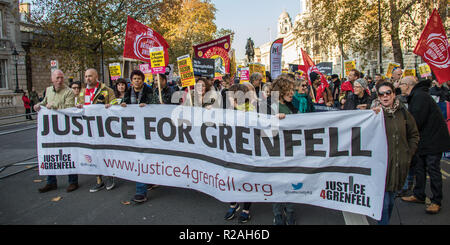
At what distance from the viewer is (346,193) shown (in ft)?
12.3

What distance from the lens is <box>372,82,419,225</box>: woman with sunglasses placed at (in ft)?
11.3

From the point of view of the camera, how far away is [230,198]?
417 cm

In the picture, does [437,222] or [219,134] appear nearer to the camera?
[437,222]

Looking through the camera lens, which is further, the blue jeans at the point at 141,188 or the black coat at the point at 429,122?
the blue jeans at the point at 141,188

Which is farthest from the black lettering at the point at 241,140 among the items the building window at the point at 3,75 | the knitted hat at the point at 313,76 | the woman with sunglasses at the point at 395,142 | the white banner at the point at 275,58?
the building window at the point at 3,75

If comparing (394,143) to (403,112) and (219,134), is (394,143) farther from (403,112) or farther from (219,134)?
(219,134)

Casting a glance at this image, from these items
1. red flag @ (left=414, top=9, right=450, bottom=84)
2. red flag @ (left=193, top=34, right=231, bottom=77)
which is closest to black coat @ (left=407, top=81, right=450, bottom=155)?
red flag @ (left=414, top=9, right=450, bottom=84)

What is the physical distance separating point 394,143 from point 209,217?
2.34m

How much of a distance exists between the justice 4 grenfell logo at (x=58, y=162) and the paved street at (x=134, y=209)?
1.41 ft

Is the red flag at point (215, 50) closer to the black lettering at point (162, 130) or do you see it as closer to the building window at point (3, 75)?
the black lettering at point (162, 130)

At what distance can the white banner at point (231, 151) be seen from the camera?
3.74 metres

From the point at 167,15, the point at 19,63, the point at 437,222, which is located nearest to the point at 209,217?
the point at 437,222

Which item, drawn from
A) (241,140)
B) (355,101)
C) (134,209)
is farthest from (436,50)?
(134,209)
